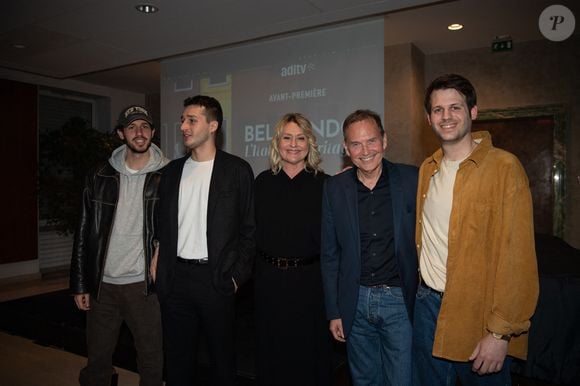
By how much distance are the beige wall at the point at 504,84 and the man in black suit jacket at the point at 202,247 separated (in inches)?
148

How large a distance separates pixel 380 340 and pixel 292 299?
18.5 inches

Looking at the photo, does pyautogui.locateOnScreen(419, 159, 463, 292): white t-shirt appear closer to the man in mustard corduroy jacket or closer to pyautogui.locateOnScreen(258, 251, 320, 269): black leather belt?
the man in mustard corduroy jacket

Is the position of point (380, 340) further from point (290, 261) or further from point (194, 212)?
point (194, 212)

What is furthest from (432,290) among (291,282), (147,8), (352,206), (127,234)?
(147,8)

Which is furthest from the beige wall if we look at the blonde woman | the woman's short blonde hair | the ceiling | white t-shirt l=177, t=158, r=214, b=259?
white t-shirt l=177, t=158, r=214, b=259

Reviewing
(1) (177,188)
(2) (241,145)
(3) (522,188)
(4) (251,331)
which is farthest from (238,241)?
(2) (241,145)

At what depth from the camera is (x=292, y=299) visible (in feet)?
6.84

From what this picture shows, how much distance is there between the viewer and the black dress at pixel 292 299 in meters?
2.09

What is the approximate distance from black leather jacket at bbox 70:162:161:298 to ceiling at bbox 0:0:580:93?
7.78 feet

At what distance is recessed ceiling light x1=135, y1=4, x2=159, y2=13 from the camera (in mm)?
4016

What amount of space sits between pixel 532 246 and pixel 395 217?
53 cm

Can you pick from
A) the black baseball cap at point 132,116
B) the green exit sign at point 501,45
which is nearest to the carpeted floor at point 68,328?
the black baseball cap at point 132,116

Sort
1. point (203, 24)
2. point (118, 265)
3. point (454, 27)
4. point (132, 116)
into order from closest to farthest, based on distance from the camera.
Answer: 1. point (118, 265)
2. point (132, 116)
3. point (203, 24)
4. point (454, 27)

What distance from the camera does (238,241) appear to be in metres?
2.18
